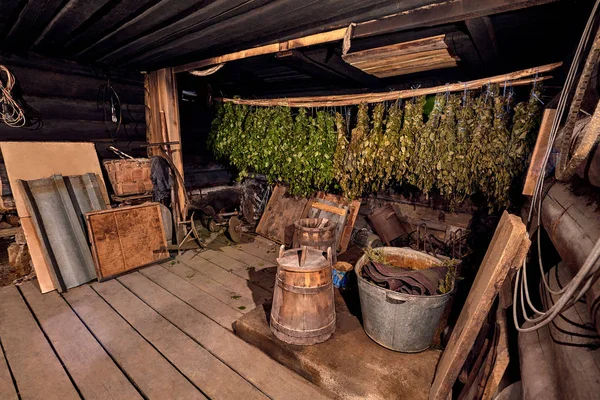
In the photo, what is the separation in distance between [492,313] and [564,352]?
1.74 m

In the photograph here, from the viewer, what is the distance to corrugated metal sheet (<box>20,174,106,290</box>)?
15.3 feet

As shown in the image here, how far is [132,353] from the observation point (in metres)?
3.35

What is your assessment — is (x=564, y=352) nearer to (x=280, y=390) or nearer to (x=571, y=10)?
(x=280, y=390)

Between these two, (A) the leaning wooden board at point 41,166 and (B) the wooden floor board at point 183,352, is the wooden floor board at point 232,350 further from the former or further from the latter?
(A) the leaning wooden board at point 41,166

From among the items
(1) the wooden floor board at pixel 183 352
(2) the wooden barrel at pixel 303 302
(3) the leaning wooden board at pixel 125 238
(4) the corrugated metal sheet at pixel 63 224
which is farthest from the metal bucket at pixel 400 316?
(4) the corrugated metal sheet at pixel 63 224

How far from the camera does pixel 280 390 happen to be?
2.93 metres

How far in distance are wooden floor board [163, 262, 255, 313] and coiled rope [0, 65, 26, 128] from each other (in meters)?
3.45

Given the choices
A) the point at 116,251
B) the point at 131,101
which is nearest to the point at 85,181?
the point at 116,251

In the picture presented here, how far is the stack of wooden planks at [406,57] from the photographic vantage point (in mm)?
3465

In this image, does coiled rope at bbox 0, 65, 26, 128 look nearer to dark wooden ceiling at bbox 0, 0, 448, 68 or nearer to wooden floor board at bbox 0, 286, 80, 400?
dark wooden ceiling at bbox 0, 0, 448, 68

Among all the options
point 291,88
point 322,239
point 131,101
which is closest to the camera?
point 322,239

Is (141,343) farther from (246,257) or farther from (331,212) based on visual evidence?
(331,212)

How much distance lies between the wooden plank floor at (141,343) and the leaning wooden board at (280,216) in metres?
1.65

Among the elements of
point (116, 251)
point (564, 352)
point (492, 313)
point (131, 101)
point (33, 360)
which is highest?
point (131, 101)
